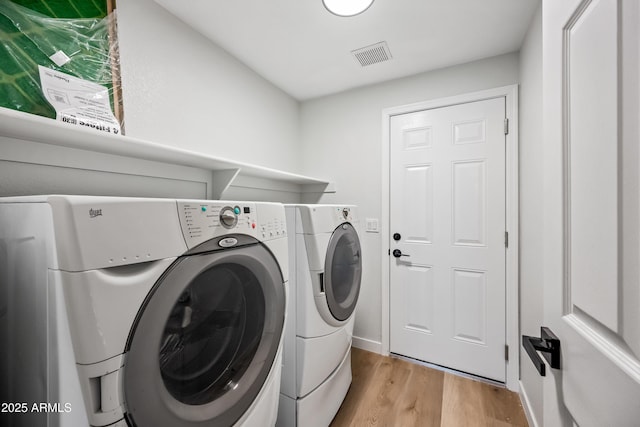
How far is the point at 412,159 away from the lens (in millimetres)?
2180

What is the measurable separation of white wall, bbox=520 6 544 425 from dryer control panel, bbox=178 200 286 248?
143 centimetres

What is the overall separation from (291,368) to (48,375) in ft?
3.23

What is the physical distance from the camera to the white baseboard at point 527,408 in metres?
1.46

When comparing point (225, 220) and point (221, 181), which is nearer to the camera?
point (225, 220)

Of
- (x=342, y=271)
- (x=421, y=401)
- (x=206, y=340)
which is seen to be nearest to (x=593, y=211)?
(x=206, y=340)

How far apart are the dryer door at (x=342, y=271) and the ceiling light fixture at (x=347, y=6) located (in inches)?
47.9

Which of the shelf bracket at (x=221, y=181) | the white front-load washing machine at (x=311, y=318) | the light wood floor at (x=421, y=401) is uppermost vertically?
the shelf bracket at (x=221, y=181)

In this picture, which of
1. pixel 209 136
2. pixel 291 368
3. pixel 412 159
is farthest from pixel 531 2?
pixel 291 368

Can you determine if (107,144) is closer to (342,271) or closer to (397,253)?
(342,271)

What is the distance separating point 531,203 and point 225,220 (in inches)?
68.7

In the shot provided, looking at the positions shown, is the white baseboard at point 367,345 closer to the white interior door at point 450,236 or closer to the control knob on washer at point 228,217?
the white interior door at point 450,236

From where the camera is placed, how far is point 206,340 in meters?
0.86

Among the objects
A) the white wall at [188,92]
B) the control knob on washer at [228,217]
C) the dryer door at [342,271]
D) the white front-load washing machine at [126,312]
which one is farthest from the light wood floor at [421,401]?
the white wall at [188,92]

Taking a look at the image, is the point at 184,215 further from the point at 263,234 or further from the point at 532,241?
the point at 532,241
